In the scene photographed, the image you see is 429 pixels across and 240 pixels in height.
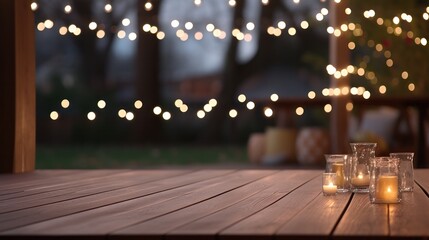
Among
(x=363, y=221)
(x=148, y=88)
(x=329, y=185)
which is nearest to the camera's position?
(x=363, y=221)

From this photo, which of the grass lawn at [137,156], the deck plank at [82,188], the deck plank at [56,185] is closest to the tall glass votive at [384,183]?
the deck plank at [82,188]

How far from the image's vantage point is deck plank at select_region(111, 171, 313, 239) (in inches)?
67.4

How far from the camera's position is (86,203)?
2.34 meters

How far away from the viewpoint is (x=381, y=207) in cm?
217

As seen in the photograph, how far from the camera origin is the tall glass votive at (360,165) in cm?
247

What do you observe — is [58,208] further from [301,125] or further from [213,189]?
[301,125]

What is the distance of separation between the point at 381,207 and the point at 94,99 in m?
8.52

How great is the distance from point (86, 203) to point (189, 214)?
41cm

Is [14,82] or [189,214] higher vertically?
[14,82]

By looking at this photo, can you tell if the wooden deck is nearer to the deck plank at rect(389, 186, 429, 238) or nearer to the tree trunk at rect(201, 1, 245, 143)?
the deck plank at rect(389, 186, 429, 238)

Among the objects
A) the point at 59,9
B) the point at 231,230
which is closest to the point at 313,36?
the point at 59,9

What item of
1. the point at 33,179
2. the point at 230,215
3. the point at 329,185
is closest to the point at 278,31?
the point at 33,179

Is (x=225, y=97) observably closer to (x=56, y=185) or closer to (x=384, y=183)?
(x=56, y=185)

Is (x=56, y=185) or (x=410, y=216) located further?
(x=56, y=185)
